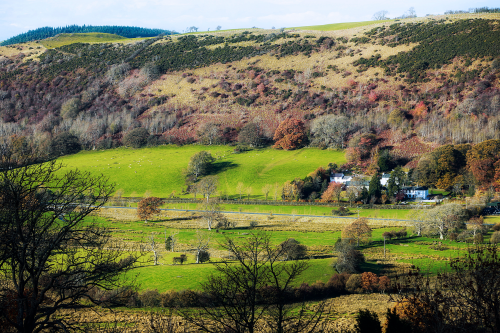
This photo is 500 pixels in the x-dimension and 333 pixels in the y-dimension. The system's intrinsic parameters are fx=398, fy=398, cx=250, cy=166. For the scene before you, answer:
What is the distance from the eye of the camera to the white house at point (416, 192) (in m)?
78.9

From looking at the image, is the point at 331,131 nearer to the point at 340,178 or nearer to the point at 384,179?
the point at 340,178

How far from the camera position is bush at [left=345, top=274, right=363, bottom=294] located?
1597 inches

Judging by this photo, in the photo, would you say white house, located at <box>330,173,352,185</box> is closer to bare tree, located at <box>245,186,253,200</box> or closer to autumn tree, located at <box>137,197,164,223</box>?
bare tree, located at <box>245,186,253,200</box>

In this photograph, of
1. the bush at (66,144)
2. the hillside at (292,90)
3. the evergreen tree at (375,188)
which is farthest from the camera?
the bush at (66,144)

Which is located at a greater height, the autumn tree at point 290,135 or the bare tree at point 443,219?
the autumn tree at point 290,135

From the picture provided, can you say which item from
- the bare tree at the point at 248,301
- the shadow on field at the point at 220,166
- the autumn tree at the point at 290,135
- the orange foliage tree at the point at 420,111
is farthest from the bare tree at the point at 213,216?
the orange foliage tree at the point at 420,111

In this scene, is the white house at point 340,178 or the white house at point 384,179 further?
the white house at point 340,178

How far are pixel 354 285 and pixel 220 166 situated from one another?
63.5 meters

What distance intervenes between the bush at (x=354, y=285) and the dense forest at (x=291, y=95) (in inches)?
1928

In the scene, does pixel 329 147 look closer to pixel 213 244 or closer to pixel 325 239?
pixel 325 239

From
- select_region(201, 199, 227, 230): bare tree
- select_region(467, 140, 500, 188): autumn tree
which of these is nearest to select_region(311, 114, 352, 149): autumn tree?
select_region(467, 140, 500, 188): autumn tree

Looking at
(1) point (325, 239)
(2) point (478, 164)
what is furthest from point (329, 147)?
(1) point (325, 239)

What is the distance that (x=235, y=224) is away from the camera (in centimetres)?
6906

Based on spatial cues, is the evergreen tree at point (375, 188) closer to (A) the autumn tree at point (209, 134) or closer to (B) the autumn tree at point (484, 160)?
(B) the autumn tree at point (484, 160)
